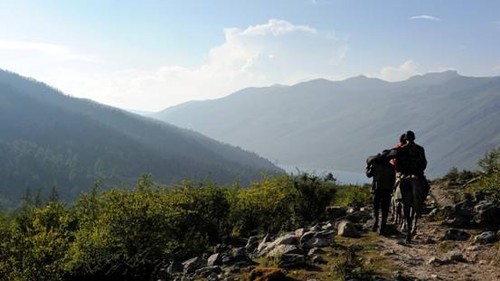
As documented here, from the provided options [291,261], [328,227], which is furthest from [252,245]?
[291,261]

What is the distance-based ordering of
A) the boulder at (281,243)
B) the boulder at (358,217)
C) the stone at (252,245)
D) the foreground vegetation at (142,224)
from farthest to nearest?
the boulder at (358,217)
the stone at (252,245)
the boulder at (281,243)
the foreground vegetation at (142,224)

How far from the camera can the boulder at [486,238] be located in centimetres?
1536

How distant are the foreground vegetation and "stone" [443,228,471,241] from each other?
773cm

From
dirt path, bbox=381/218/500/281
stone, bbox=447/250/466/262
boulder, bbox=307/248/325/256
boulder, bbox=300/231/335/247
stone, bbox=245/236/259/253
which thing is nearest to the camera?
dirt path, bbox=381/218/500/281

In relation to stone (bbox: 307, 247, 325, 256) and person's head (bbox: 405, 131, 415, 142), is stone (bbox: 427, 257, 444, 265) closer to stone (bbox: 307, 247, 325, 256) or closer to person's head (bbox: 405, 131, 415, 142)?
stone (bbox: 307, 247, 325, 256)

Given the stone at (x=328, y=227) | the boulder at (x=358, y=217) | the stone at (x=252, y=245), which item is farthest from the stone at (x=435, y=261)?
the boulder at (x=358, y=217)

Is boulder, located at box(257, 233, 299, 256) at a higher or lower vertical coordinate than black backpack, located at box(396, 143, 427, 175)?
lower

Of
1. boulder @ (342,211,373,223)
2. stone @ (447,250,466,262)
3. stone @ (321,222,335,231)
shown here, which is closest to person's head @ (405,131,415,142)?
stone @ (447,250,466,262)

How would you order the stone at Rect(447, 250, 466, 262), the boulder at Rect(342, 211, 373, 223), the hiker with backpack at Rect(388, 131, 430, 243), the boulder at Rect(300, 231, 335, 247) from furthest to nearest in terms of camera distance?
the boulder at Rect(342, 211, 373, 223)
the hiker with backpack at Rect(388, 131, 430, 243)
the boulder at Rect(300, 231, 335, 247)
the stone at Rect(447, 250, 466, 262)

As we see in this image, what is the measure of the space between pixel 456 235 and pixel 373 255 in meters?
3.91

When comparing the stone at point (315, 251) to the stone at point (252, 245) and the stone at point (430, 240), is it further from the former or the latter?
the stone at point (430, 240)

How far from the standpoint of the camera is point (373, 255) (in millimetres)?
14312

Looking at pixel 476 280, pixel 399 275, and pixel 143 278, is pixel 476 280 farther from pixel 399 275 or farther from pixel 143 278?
pixel 143 278

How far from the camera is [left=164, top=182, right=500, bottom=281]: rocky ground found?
12633 mm
